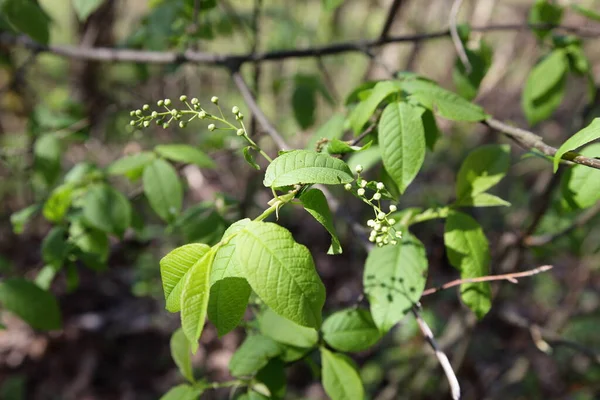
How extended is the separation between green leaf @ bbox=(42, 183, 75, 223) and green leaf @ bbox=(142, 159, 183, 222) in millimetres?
371

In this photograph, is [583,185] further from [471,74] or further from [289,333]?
[289,333]

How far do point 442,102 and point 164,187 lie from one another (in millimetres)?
958

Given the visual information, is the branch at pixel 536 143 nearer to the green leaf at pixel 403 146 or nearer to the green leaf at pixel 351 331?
the green leaf at pixel 403 146

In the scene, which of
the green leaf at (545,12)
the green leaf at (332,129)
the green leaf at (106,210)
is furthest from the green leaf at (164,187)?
the green leaf at (545,12)

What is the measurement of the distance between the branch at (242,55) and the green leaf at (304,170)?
94 centimetres

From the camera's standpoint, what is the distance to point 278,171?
864 mm

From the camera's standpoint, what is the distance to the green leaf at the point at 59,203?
5.31 feet

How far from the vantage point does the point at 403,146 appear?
1078 millimetres

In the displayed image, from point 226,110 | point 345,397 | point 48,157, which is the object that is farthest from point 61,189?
point 226,110

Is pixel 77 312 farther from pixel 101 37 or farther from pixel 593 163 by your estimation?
pixel 593 163

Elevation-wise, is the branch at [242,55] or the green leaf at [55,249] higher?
the branch at [242,55]

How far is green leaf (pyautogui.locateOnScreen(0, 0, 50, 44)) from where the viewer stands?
1629 millimetres

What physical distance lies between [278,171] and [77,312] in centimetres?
329

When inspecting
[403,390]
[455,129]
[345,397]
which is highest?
[345,397]
